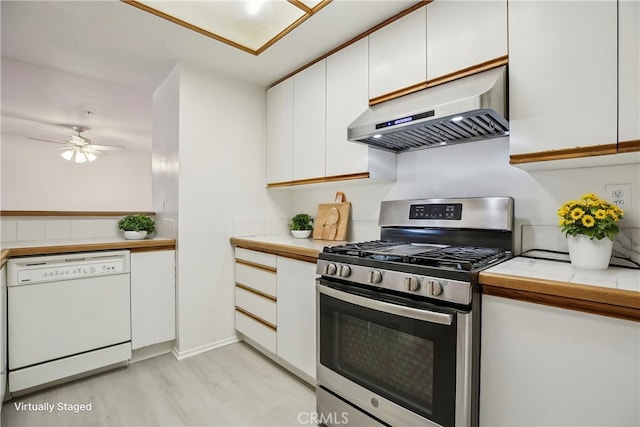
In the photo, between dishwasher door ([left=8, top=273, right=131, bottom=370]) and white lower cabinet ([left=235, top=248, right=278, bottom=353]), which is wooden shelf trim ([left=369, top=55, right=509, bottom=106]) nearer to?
white lower cabinet ([left=235, top=248, right=278, bottom=353])

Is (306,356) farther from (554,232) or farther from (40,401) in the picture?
(40,401)

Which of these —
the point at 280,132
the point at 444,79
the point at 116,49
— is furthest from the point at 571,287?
the point at 116,49

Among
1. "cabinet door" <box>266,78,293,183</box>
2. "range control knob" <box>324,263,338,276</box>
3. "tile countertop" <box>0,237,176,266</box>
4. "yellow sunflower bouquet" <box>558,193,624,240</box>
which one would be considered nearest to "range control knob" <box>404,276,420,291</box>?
"range control knob" <box>324,263,338,276</box>

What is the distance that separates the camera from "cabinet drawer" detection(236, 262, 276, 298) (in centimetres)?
214

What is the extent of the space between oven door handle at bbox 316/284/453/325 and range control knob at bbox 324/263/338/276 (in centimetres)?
8

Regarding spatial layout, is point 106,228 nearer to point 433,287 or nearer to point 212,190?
point 212,190

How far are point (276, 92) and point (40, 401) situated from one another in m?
2.62

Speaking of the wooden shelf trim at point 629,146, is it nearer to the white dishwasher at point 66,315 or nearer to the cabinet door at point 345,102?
the cabinet door at point 345,102

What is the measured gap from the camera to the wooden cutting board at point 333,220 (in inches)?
91.7

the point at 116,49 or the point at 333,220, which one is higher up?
the point at 116,49

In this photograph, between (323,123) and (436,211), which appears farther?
(323,123)

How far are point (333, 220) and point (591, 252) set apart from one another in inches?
59.8

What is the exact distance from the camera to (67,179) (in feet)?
18.0

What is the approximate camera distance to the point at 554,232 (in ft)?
4.68
